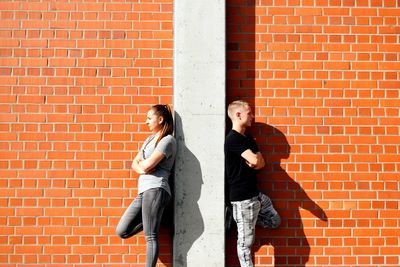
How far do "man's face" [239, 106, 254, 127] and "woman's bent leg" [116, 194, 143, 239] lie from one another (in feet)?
3.86

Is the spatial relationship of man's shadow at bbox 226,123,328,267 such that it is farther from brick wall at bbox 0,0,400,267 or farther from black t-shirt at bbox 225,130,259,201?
black t-shirt at bbox 225,130,259,201

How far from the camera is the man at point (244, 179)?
4.67 metres

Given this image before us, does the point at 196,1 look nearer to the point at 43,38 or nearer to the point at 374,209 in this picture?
the point at 43,38

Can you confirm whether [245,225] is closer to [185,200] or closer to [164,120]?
[185,200]

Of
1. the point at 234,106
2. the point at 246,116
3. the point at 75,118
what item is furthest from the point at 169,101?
the point at 75,118

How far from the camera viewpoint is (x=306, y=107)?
5.07m

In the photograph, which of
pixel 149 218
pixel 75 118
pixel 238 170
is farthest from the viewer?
pixel 75 118

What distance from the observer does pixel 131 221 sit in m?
4.65

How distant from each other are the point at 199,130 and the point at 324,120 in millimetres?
1251

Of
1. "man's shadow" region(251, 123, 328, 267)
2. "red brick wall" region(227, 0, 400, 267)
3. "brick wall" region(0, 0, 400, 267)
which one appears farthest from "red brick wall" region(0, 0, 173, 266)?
"man's shadow" region(251, 123, 328, 267)

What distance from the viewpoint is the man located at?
467cm

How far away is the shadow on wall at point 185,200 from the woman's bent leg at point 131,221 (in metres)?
0.36

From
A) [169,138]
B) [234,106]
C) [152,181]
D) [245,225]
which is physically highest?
[234,106]

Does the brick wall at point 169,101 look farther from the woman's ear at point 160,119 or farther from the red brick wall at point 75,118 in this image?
the woman's ear at point 160,119
